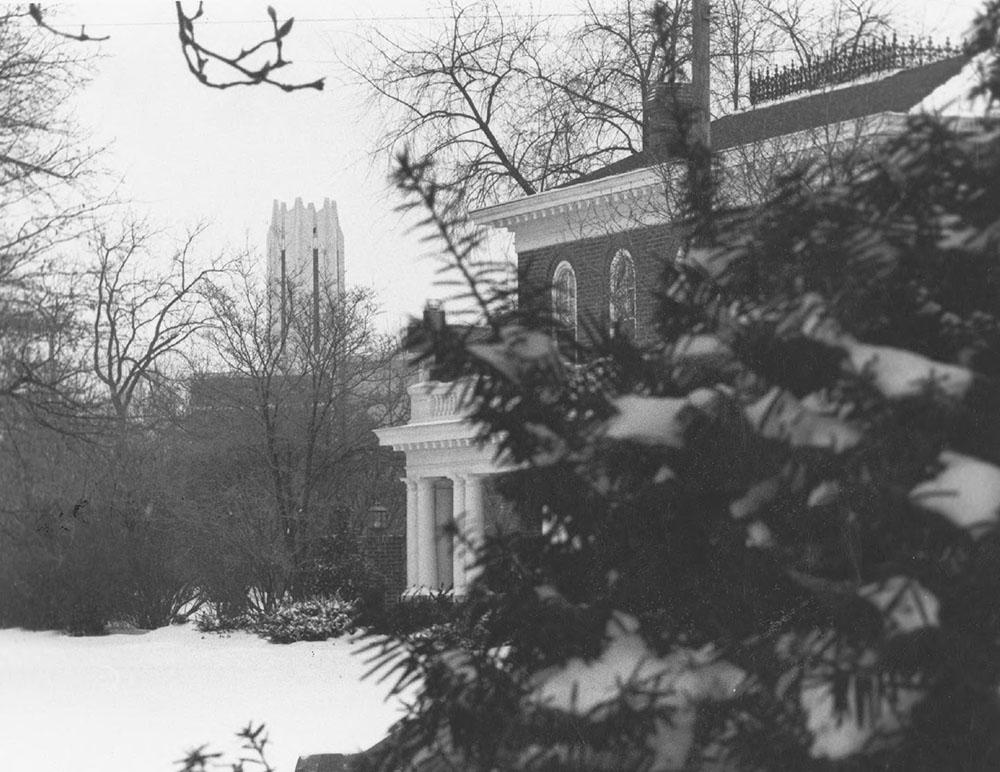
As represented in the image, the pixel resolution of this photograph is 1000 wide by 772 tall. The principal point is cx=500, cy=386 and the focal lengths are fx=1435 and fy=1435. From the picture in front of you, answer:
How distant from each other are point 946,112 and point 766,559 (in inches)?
27.5

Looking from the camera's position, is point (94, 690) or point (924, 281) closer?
point (924, 281)

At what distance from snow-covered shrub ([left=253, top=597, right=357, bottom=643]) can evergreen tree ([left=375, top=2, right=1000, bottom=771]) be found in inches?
1009

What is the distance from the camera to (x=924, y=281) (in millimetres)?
1951

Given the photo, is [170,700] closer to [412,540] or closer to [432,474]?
[412,540]

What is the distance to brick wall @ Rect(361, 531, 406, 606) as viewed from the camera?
32.9 meters

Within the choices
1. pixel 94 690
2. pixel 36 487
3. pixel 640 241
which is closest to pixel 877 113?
pixel 640 241

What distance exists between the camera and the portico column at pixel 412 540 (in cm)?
3145

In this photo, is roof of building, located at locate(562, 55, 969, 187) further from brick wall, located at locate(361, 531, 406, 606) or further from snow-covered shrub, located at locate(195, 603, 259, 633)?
snow-covered shrub, located at locate(195, 603, 259, 633)

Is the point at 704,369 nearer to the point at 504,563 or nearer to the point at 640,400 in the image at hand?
the point at 640,400

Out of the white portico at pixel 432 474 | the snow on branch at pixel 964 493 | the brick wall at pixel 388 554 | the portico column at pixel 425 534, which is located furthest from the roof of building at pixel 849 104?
the snow on branch at pixel 964 493

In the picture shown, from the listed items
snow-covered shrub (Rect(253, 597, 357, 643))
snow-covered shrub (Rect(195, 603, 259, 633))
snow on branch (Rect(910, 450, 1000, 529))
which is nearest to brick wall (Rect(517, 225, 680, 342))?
snow-covered shrub (Rect(253, 597, 357, 643))

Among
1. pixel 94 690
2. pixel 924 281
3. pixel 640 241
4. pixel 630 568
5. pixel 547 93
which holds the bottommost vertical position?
pixel 94 690

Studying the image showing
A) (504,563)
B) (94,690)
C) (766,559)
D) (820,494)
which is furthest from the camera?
(94,690)

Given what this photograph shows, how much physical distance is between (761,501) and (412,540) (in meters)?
30.6
